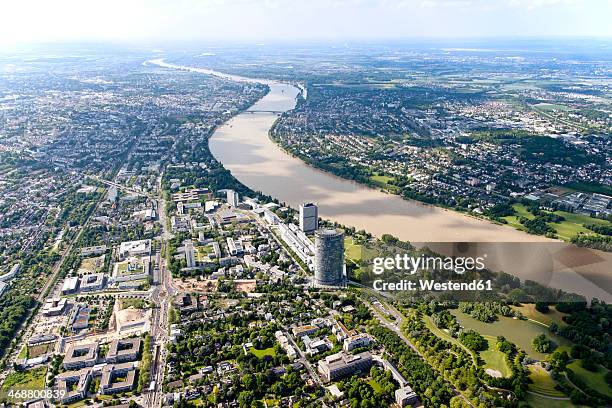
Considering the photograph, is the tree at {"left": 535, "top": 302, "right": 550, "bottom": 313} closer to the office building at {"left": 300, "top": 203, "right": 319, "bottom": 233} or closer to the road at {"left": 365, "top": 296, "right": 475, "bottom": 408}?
the road at {"left": 365, "top": 296, "right": 475, "bottom": 408}

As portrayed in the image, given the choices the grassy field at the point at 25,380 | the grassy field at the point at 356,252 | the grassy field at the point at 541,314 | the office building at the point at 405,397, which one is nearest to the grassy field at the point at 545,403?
the office building at the point at 405,397

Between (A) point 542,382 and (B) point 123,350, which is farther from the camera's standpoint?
(B) point 123,350

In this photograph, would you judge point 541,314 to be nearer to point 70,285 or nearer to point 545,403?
point 545,403

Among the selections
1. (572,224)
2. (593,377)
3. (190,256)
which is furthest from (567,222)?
(190,256)

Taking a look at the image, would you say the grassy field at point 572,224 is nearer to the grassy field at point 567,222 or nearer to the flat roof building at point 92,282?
the grassy field at point 567,222

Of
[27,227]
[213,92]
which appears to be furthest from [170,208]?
[213,92]

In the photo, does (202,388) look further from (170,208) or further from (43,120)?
(43,120)
